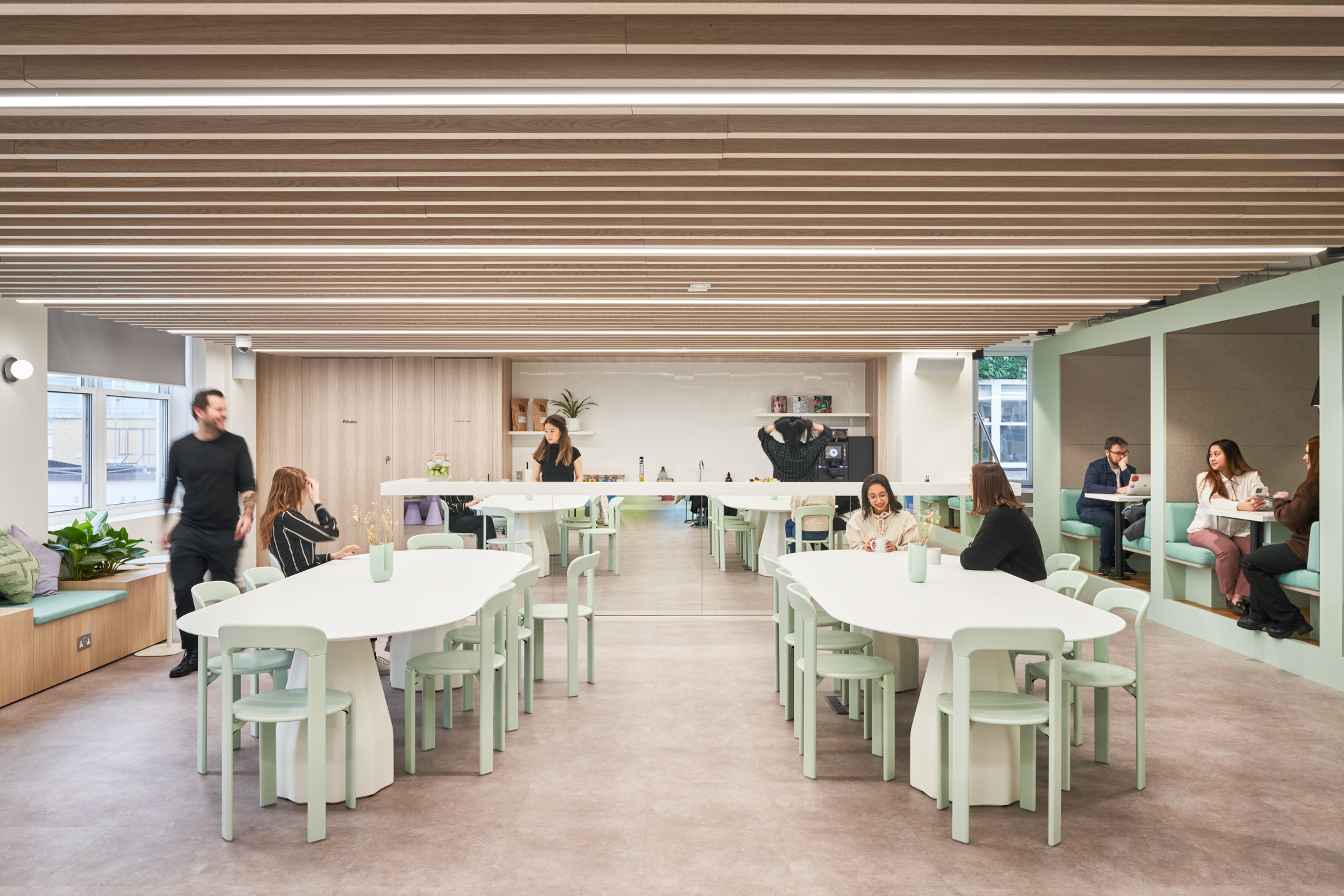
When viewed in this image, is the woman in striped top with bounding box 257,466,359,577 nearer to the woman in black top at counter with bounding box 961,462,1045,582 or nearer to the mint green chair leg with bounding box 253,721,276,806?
the mint green chair leg with bounding box 253,721,276,806

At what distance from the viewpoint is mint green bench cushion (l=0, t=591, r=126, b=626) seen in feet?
15.7

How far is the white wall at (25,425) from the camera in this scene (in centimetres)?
628

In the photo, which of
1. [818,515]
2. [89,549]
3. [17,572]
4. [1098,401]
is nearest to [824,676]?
[818,515]

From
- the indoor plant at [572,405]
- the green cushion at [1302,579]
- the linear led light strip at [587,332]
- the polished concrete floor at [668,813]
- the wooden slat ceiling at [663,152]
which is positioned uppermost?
the wooden slat ceiling at [663,152]

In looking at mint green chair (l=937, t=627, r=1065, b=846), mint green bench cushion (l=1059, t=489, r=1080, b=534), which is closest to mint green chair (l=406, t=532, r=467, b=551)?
mint green chair (l=937, t=627, r=1065, b=846)

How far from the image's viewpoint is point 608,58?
105 inches

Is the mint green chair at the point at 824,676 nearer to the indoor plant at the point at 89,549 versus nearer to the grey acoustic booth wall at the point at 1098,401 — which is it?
the indoor plant at the point at 89,549

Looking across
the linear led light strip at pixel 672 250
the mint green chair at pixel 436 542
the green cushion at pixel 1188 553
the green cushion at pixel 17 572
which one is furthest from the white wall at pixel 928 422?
the green cushion at pixel 17 572

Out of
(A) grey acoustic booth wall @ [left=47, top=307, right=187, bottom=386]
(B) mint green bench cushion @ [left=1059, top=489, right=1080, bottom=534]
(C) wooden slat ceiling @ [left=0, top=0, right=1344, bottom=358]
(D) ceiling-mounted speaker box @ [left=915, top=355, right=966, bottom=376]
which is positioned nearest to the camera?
(C) wooden slat ceiling @ [left=0, top=0, right=1344, bottom=358]

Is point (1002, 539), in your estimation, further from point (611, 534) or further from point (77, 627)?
point (77, 627)

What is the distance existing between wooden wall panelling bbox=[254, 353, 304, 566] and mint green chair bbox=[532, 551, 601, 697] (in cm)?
734

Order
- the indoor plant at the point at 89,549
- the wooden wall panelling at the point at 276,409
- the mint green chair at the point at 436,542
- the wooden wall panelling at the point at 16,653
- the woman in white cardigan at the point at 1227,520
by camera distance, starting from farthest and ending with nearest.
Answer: the wooden wall panelling at the point at 276,409 < the woman in white cardigan at the point at 1227,520 < the indoor plant at the point at 89,549 < the mint green chair at the point at 436,542 < the wooden wall panelling at the point at 16,653

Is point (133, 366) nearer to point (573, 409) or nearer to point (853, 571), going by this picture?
point (573, 409)

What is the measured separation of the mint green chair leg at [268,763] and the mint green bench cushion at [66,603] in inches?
98.2
